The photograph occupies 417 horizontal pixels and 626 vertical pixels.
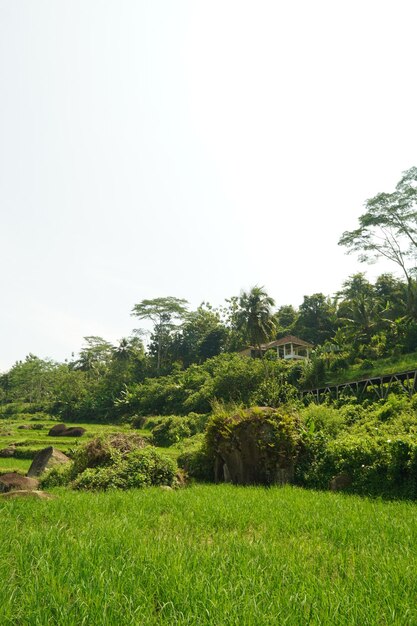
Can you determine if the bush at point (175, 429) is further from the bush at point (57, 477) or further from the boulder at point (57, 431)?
the bush at point (57, 477)

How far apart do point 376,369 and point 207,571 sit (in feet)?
96.7

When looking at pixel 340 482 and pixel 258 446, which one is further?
pixel 258 446

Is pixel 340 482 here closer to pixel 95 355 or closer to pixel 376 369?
pixel 376 369

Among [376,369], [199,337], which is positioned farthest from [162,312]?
[376,369]

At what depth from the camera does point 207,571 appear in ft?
11.0

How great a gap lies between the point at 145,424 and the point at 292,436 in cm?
2950

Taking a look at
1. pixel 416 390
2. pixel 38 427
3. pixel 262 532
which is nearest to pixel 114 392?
pixel 38 427

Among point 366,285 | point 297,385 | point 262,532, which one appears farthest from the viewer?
point 366,285

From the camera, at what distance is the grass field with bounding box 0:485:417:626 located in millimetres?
2551

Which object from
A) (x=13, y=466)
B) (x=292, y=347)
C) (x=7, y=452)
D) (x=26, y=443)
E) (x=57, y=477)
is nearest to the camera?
(x=57, y=477)

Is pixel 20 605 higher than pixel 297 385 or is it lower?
lower

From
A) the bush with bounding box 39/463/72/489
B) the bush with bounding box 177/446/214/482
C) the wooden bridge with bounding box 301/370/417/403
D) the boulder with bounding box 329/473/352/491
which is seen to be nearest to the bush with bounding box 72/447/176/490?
the bush with bounding box 39/463/72/489

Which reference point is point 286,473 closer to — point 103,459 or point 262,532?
point 103,459

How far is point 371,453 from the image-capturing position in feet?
35.9
